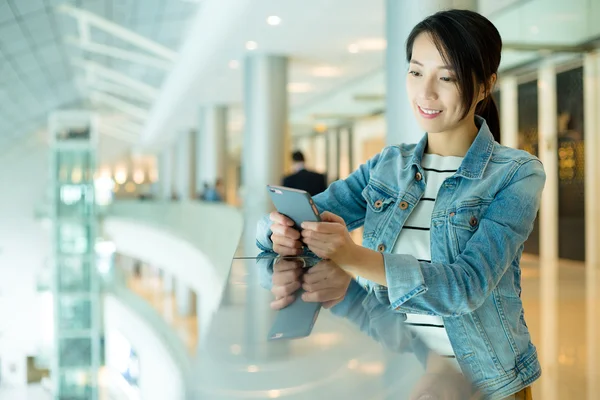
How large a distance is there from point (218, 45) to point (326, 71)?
413 cm

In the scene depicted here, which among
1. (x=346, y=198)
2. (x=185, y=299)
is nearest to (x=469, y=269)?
(x=346, y=198)

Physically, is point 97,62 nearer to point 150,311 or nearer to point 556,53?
point 150,311

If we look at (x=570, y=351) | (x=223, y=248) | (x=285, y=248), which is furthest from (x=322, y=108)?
(x=285, y=248)

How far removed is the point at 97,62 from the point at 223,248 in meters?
22.1

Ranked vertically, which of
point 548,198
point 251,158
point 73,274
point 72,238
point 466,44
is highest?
point 251,158

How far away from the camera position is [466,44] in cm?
176

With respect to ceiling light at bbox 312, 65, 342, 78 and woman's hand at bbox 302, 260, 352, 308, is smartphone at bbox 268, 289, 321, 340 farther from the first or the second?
ceiling light at bbox 312, 65, 342, 78

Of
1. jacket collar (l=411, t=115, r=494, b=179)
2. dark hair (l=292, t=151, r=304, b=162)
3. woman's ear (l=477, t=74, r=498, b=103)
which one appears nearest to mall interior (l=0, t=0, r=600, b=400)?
jacket collar (l=411, t=115, r=494, b=179)

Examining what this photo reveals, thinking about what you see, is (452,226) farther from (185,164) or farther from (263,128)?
(185,164)

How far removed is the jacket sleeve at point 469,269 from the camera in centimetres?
155

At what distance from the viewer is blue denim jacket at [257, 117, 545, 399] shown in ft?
5.11

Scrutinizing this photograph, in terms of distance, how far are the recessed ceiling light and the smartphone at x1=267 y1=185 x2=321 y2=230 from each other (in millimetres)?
11311

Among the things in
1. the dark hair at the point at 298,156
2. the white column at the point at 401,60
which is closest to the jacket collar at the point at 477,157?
the white column at the point at 401,60

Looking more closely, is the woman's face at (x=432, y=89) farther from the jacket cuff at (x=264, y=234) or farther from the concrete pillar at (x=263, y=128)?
the concrete pillar at (x=263, y=128)
